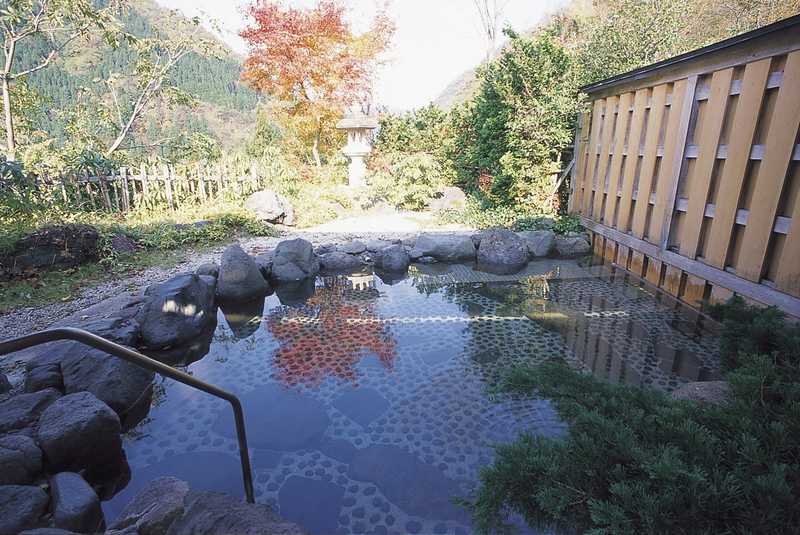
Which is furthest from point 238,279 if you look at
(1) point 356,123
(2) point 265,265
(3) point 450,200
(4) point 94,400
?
(1) point 356,123

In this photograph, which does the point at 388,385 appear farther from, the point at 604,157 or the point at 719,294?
the point at 604,157

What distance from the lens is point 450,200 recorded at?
11.3 m

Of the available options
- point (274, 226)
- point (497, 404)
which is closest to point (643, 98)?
point (497, 404)

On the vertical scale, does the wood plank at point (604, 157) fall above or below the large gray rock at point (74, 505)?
above

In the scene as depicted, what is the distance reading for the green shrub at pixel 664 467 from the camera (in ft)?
3.45

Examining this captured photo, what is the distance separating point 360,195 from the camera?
38.0ft

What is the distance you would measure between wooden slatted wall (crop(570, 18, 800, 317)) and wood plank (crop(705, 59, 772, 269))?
10 mm

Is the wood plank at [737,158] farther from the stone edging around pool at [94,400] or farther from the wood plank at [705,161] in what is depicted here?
the stone edging around pool at [94,400]

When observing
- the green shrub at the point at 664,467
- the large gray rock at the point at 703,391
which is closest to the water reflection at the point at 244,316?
the green shrub at the point at 664,467

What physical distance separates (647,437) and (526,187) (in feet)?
26.3

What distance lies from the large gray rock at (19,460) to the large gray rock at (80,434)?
2.7 inches

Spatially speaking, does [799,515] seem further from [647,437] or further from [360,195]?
[360,195]

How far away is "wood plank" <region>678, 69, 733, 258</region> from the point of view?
4.29 m

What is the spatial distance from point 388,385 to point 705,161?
4.20 m
